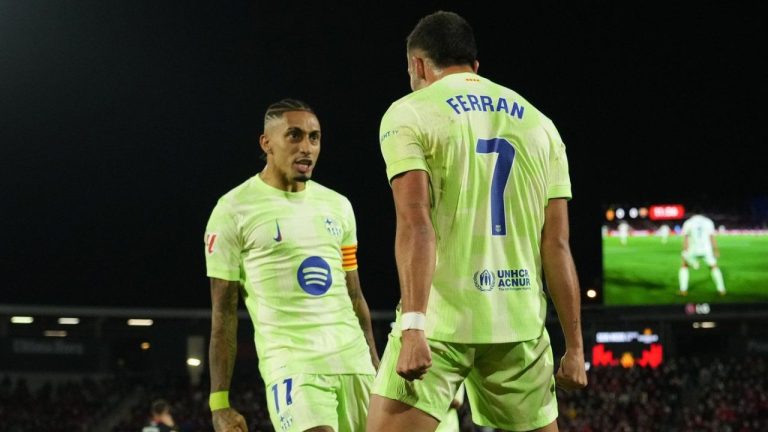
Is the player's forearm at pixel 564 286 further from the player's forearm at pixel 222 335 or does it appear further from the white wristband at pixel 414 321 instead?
the player's forearm at pixel 222 335

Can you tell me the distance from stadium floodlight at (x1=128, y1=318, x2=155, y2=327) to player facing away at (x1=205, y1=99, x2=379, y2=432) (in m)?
39.2

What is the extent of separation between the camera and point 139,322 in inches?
1761

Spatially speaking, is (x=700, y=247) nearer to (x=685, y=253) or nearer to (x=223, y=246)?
(x=685, y=253)

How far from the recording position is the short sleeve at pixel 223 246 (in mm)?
6465

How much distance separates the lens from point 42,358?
4200 centimetres

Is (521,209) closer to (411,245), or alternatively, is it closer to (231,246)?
(411,245)

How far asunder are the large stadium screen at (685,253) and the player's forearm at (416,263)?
31.4m

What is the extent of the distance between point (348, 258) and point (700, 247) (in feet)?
95.2

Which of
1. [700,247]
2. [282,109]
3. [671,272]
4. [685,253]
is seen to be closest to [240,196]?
[282,109]

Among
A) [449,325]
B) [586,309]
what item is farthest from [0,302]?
[449,325]

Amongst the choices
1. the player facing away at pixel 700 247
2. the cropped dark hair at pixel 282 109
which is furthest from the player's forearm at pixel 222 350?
the player facing away at pixel 700 247

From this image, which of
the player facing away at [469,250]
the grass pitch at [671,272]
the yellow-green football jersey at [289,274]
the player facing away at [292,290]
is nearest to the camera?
the player facing away at [469,250]

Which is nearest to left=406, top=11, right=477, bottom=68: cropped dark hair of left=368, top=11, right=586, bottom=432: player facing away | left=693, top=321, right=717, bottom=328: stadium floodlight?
left=368, top=11, right=586, bottom=432: player facing away

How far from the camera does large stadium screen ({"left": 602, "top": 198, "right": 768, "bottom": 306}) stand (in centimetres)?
3362
